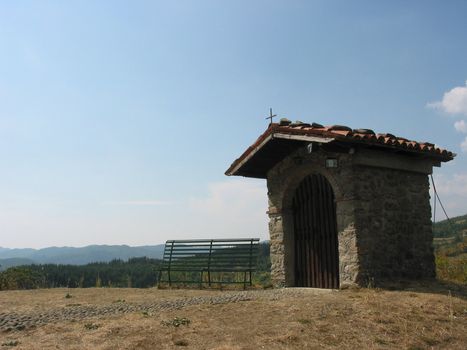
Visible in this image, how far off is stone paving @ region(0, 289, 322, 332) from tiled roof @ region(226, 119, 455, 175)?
117 inches

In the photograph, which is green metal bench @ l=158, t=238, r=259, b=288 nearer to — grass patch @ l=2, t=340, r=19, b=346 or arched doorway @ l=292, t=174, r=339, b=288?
arched doorway @ l=292, t=174, r=339, b=288

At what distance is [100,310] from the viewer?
7473mm

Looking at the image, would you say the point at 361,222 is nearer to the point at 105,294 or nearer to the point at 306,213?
the point at 306,213

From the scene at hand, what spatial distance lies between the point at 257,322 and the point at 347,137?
370cm

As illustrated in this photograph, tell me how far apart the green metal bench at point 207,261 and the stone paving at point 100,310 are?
241 cm

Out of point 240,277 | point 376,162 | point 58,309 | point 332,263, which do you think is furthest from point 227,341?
point 240,277

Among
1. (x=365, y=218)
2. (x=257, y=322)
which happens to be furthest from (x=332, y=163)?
(x=257, y=322)

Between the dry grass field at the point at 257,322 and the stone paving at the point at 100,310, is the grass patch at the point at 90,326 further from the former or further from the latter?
the stone paving at the point at 100,310

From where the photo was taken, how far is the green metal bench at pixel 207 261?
11086 millimetres

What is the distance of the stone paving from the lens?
22.0 ft

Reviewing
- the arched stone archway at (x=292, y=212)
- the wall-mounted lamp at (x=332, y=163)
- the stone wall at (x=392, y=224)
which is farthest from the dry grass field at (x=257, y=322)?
the wall-mounted lamp at (x=332, y=163)

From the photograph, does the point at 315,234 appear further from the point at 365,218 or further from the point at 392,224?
the point at 392,224

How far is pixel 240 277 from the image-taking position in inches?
453

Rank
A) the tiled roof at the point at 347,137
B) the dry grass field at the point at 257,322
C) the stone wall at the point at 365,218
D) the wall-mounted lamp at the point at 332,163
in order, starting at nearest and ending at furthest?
the dry grass field at the point at 257,322 → the tiled roof at the point at 347,137 → the stone wall at the point at 365,218 → the wall-mounted lamp at the point at 332,163
